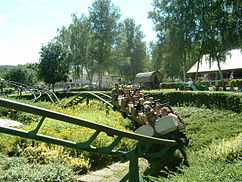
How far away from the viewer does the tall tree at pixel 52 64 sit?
30250 mm

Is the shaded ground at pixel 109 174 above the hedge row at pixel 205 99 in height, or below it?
below

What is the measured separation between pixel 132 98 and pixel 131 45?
1685 inches

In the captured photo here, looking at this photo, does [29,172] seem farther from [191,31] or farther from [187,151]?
[191,31]

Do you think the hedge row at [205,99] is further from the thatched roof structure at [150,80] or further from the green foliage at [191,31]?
the thatched roof structure at [150,80]

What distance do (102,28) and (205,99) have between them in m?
23.8

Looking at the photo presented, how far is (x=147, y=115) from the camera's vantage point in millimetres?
4898

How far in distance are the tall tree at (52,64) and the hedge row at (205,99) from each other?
1810 centimetres

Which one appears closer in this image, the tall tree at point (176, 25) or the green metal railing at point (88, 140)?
the green metal railing at point (88, 140)

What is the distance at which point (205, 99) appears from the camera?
1227cm

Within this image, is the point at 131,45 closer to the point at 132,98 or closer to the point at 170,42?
the point at 170,42

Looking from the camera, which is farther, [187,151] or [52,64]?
[52,64]

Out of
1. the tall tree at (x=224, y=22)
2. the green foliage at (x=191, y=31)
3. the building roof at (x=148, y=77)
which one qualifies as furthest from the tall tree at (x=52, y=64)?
the tall tree at (x=224, y=22)

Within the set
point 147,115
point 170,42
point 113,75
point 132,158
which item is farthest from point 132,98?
point 113,75

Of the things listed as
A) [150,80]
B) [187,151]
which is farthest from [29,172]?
[150,80]
